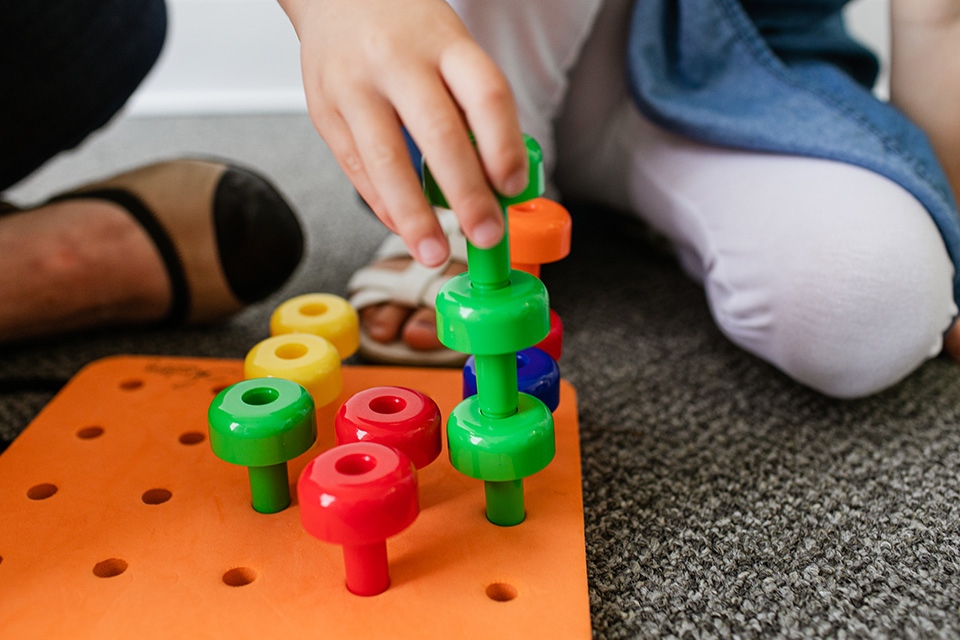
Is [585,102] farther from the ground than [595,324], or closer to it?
farther from the ground

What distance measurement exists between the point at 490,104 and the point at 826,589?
0.32 metres

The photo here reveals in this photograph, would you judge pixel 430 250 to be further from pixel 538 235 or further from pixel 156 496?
pixel 156 496

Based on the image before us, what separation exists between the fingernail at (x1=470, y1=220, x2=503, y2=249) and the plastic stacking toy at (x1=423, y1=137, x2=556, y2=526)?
0.05 ft

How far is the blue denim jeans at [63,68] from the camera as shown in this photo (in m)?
0.74

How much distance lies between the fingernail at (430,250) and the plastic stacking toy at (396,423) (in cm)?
11

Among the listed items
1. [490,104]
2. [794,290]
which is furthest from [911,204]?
[490,104]

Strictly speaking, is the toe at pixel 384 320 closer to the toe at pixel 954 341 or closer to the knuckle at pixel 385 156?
the knuckle at pixel 385 156

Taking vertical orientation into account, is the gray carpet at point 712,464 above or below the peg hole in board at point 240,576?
below

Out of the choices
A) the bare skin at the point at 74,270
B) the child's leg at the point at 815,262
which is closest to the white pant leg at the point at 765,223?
the child's leg at the point at 815,262

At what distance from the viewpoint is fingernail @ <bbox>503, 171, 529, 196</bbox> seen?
14.5 inches

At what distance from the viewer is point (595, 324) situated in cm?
79

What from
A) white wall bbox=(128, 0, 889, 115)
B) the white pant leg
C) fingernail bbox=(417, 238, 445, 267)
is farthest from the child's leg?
white wall bbox=(128, 0, 889, 115)

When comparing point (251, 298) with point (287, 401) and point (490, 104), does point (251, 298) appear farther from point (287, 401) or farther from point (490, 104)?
point (490, 104)

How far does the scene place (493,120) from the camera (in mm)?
362
